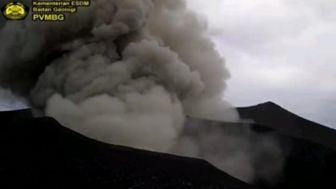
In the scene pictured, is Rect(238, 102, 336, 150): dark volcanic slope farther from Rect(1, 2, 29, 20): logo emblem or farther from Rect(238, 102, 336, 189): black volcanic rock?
Rect(1, 2, 29, 20): logo emblem

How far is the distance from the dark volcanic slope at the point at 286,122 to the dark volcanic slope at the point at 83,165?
25.5 metres

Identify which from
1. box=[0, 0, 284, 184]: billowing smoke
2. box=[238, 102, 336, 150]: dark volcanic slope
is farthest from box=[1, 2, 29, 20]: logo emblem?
box=[238, 102, 336, 150]: dark volcanic slope

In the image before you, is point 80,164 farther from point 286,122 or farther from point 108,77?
point 286,122

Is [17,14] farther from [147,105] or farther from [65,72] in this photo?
[147,105]

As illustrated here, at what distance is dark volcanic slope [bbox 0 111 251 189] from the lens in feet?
90.3

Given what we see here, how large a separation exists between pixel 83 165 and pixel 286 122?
38.3m

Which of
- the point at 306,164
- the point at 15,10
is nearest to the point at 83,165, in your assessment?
the point at 15,10

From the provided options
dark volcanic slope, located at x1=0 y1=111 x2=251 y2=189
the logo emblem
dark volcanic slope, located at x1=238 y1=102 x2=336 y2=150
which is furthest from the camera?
dark volcanic slope, located at x1=238 y1=102 x2=336 y2=150

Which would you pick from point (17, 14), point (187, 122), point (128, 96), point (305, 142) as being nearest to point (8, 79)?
point (17, 14)

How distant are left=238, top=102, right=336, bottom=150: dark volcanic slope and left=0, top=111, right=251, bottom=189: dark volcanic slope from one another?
25.5m

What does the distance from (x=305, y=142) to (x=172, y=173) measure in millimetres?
17314

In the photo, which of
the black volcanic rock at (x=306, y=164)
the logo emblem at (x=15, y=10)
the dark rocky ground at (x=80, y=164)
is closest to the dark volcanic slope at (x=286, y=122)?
the black volcanic rock at (x=306, y=164)

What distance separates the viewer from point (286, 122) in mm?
62531

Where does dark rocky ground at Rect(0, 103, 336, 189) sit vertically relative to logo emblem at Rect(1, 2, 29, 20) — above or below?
below
